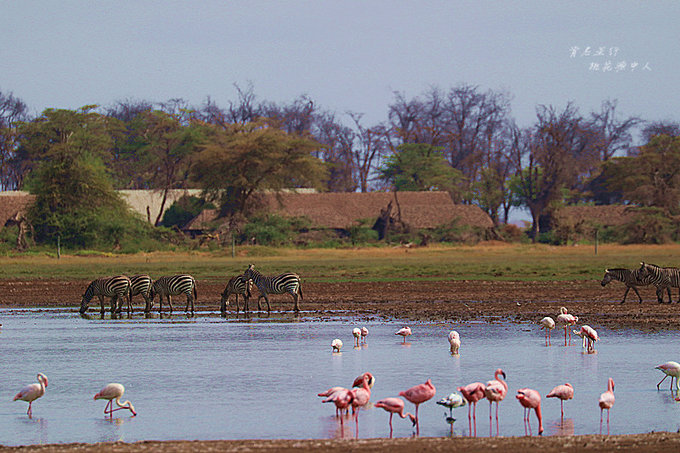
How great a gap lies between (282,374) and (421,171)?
7683 centimetres

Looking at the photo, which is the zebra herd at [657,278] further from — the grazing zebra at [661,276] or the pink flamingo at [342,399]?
the pink flamingo at [342,399]

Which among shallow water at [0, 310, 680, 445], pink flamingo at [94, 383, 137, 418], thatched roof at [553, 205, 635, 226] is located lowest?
shallow water at [0, 310, 680, 445]

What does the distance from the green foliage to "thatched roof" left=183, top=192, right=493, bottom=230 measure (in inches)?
283

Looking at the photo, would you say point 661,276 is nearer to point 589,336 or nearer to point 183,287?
point 589,336

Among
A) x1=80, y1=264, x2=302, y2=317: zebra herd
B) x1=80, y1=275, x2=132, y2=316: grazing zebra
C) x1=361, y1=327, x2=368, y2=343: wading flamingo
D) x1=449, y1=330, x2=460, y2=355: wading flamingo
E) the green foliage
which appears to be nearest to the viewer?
x1=449, y1=330, x2=460, y2=355: wading flamingo

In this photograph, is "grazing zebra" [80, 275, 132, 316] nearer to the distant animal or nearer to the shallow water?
the shallow water

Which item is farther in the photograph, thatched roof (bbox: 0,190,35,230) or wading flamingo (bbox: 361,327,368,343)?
thatched roof (bbox: 0,190,35,230)

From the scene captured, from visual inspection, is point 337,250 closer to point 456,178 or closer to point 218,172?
point 218,172

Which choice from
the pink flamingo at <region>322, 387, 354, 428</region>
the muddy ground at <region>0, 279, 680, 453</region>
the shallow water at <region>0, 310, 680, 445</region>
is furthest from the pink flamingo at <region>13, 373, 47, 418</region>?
the pink flamingo at <region>322, 387, 354, 428</region>

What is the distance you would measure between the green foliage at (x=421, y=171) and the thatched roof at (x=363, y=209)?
7.18m

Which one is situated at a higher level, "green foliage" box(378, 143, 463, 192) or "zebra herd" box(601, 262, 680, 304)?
"green foliage" box(378, 143, 463, 192)

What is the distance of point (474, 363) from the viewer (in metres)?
15.3

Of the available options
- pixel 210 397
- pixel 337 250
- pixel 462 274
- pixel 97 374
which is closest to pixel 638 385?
pixel 210 397

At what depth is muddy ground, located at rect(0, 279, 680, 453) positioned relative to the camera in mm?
9414
